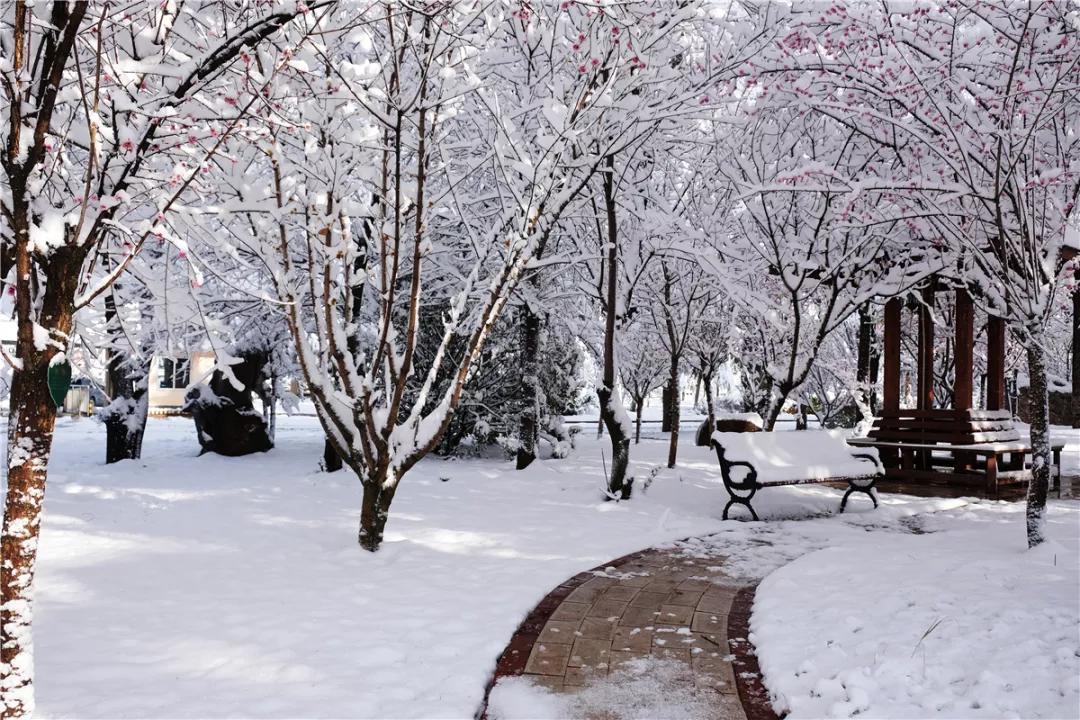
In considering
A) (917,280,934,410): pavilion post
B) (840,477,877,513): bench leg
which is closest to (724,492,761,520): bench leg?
(840,477,877,513): bench leg

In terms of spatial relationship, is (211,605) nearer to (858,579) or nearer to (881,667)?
(881,667)

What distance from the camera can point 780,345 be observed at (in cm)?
2123

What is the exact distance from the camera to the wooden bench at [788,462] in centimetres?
791

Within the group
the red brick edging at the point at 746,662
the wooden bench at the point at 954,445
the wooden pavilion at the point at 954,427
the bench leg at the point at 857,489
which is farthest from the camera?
the wooden pavilion at the point at 954,427

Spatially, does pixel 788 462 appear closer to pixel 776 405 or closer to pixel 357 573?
pixel 776 405

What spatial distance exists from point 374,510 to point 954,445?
8.33 m

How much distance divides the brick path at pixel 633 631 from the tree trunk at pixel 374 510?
1.64 m

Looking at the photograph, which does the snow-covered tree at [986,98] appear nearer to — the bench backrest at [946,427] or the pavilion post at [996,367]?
the bench backrest at [946,427]

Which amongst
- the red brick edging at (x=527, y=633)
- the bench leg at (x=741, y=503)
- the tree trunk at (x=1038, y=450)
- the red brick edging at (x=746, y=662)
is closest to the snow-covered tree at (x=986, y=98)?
the tree trunk at (x=1038, y=450)

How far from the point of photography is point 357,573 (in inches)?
214

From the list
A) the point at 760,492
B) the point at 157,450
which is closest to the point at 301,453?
the point at 157,450

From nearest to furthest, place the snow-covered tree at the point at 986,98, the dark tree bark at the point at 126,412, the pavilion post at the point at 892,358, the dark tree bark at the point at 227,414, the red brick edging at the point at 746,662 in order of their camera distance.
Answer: the red brick edging at the point at 746,662, the snow-covered tree at the point at 986,98, the pavilion post at the point at 892,358, the dark tree bark at the point at 126,412, the dark tree bark at the point at 227,414

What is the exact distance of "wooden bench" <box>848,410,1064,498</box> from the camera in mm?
10219

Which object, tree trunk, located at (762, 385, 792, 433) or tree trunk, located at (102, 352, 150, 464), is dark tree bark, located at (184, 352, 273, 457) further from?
tree trunk, located at (762, 385, 792, 433)
